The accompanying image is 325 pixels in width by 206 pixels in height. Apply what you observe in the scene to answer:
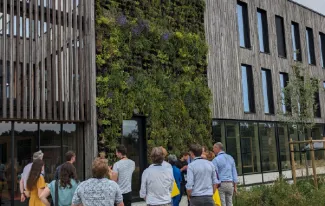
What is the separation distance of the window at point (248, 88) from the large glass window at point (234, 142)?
4.53ft

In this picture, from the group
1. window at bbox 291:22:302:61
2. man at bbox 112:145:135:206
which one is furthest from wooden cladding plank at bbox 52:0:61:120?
window at bbox 291:22:302:61

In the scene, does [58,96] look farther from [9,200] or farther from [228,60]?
[228,60]

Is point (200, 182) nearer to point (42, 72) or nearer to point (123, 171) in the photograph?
point (123, 171)

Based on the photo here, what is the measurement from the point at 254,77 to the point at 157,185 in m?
13.8

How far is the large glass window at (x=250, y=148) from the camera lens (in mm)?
17609

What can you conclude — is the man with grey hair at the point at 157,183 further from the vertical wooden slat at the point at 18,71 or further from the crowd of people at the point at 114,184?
the vertical wooden slat at the point at 18,71

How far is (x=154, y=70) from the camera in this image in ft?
46.3

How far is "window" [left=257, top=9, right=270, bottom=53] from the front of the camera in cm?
1998

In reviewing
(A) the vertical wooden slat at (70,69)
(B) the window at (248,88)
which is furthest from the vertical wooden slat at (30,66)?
(B) the window at (248,88)

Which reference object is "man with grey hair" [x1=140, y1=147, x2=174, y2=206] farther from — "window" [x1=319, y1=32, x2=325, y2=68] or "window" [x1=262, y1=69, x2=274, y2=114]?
"window" [x1=319, y1=32, x2=325, y2=68]

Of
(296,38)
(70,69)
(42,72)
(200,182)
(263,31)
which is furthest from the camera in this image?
(296,38)

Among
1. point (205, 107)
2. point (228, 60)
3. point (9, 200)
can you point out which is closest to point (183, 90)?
point (205, 107)

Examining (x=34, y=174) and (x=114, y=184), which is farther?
(x=34, y=174)

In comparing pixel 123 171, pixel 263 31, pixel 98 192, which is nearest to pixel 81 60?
pixel 123 171
